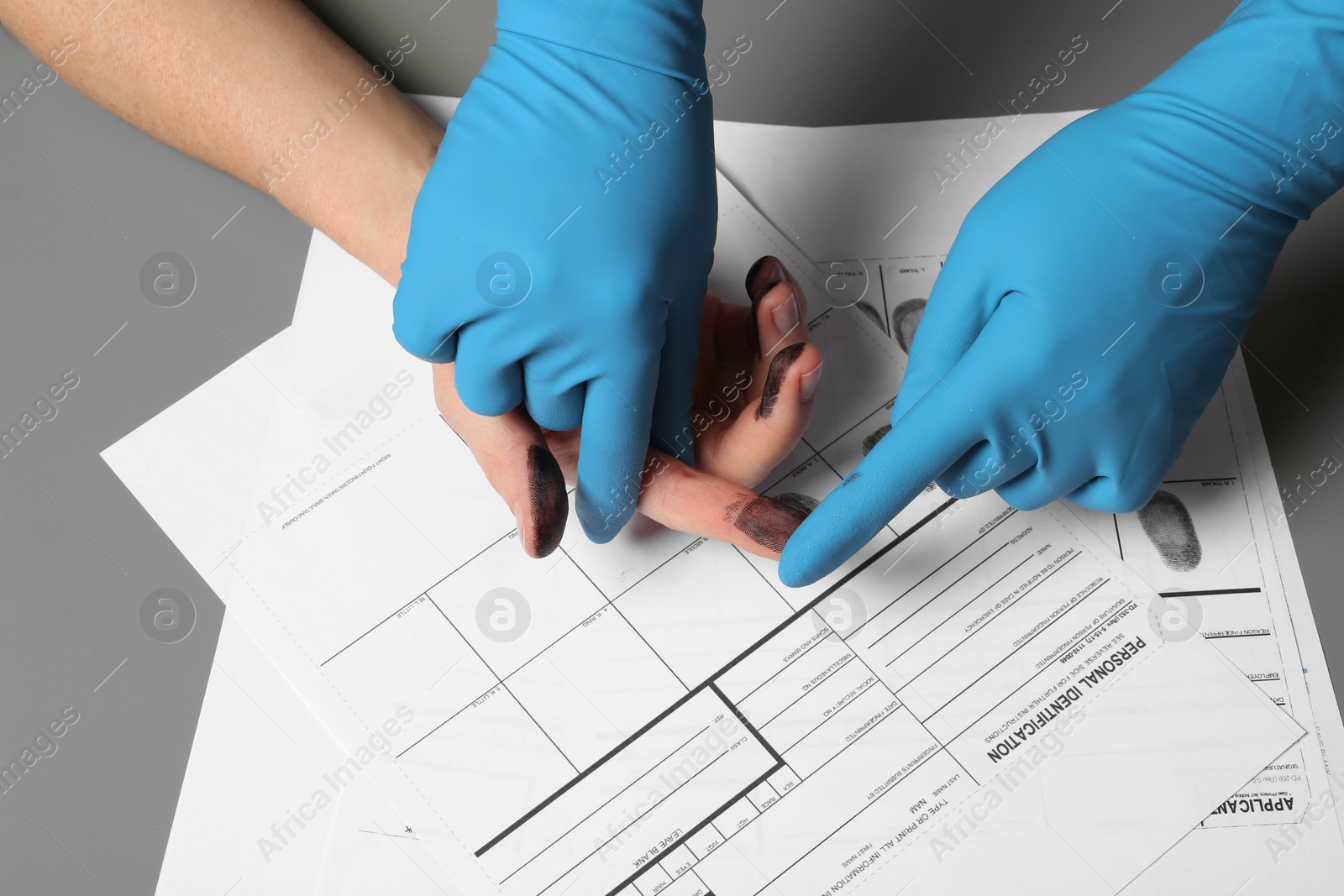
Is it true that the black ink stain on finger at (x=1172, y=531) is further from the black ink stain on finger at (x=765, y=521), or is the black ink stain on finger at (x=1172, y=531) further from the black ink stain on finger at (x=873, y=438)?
the black ink stain on finger at (x=765, y=521)

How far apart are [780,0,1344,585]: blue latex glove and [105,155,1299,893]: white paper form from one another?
0.37ft

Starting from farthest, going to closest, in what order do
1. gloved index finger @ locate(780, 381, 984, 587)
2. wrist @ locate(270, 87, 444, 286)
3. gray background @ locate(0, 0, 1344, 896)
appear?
wrist @ locate(270, 87, 444, 286)
gray background @ locate(0, 0, 1344, 896)
gloved index finger @ locate(780, 381, 984, 587)

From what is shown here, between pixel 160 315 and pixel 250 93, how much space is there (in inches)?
11.8

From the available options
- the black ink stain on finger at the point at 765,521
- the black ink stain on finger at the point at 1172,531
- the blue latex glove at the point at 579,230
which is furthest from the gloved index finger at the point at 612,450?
the black ink stain on finger at the point at 1172,531

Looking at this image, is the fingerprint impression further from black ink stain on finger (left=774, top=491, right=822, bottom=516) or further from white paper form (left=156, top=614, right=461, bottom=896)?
white paper form (left=156, top=614, right=461, bottom=896)

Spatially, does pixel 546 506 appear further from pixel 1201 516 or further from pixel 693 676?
pixel 1201 516

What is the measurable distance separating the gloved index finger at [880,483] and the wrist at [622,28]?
→ 1.33ft

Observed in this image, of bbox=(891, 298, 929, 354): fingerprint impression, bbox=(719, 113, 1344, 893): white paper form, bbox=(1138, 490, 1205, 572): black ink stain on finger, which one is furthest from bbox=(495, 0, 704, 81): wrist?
bbox=(1138, 490, 1205, 572): black ink stain on finger

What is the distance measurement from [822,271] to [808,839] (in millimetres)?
611

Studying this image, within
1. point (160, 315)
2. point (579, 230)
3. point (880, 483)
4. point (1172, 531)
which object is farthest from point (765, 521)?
point (160, 315)

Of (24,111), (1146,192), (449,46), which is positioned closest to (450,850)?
(1146,192)

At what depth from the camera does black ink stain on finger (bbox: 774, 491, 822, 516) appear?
932 mm

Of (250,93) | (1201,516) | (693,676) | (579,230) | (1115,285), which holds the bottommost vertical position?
(1201,516)

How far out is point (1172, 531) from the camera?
93 cm
